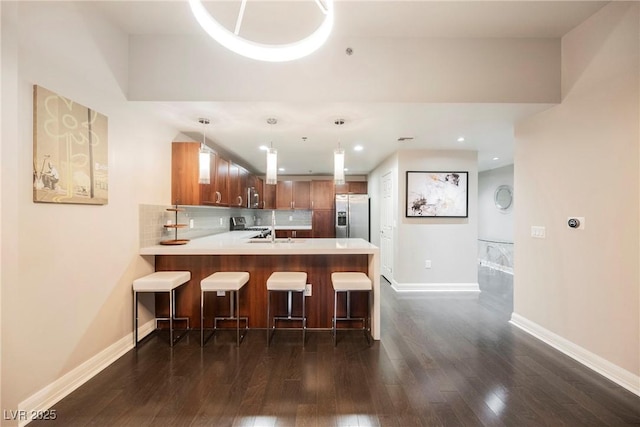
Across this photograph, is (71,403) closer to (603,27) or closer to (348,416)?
(348,416)

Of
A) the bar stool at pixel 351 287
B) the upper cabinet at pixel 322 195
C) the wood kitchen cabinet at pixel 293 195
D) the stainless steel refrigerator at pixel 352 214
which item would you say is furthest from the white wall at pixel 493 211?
the bar stool at pixel 351 287

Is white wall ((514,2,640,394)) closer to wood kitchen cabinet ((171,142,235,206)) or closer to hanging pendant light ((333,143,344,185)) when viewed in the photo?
hanging pendant light ((333,143,344,185))

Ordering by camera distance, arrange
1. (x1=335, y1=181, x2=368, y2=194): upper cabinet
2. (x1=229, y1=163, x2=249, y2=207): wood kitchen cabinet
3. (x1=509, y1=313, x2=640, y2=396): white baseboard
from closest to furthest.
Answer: (x1=509, y1=313, x2=640, y2=396): white baseboard
(x1=229, y1=163, x2=249, y2=207): wood kitchen cabinet
(x1=335, y1=181, x2=368, y2=194): upper cabinet

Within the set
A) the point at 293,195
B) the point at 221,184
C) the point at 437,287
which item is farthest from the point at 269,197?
the point at 437,287

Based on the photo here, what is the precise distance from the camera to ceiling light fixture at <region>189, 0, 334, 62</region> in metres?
1.21

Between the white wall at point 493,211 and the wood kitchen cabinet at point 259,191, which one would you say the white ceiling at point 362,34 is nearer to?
the wood kitchen cabinet at point 259,191

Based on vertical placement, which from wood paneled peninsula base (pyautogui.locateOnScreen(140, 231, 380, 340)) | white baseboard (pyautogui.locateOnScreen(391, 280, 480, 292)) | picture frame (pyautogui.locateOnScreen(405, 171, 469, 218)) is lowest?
white baseboard (pyautogui.locateOnScreen(391, 280, 480, 292))

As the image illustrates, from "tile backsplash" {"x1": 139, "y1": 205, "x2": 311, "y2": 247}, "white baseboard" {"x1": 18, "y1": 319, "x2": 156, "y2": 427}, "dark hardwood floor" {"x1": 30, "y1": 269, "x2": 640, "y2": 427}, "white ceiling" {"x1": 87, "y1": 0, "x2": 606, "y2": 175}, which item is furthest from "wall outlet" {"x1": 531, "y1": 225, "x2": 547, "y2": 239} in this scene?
"white baseboard" {"x1": 18, "y1": 319, "x2": 156, "y2": 427}

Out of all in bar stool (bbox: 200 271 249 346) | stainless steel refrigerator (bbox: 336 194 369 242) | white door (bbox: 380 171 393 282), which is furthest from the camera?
stainless steel refrigerator (bbox: 336 194 369 242)

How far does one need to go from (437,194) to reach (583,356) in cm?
259

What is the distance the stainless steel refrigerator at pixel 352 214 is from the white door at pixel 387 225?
2.89 ft

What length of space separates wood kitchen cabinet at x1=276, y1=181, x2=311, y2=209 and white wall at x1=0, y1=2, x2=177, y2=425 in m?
4.24

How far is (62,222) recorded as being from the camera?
1834 mm

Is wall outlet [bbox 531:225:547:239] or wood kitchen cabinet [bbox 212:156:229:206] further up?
wood kitchen cabinet [bbox 212:156:229:206]
